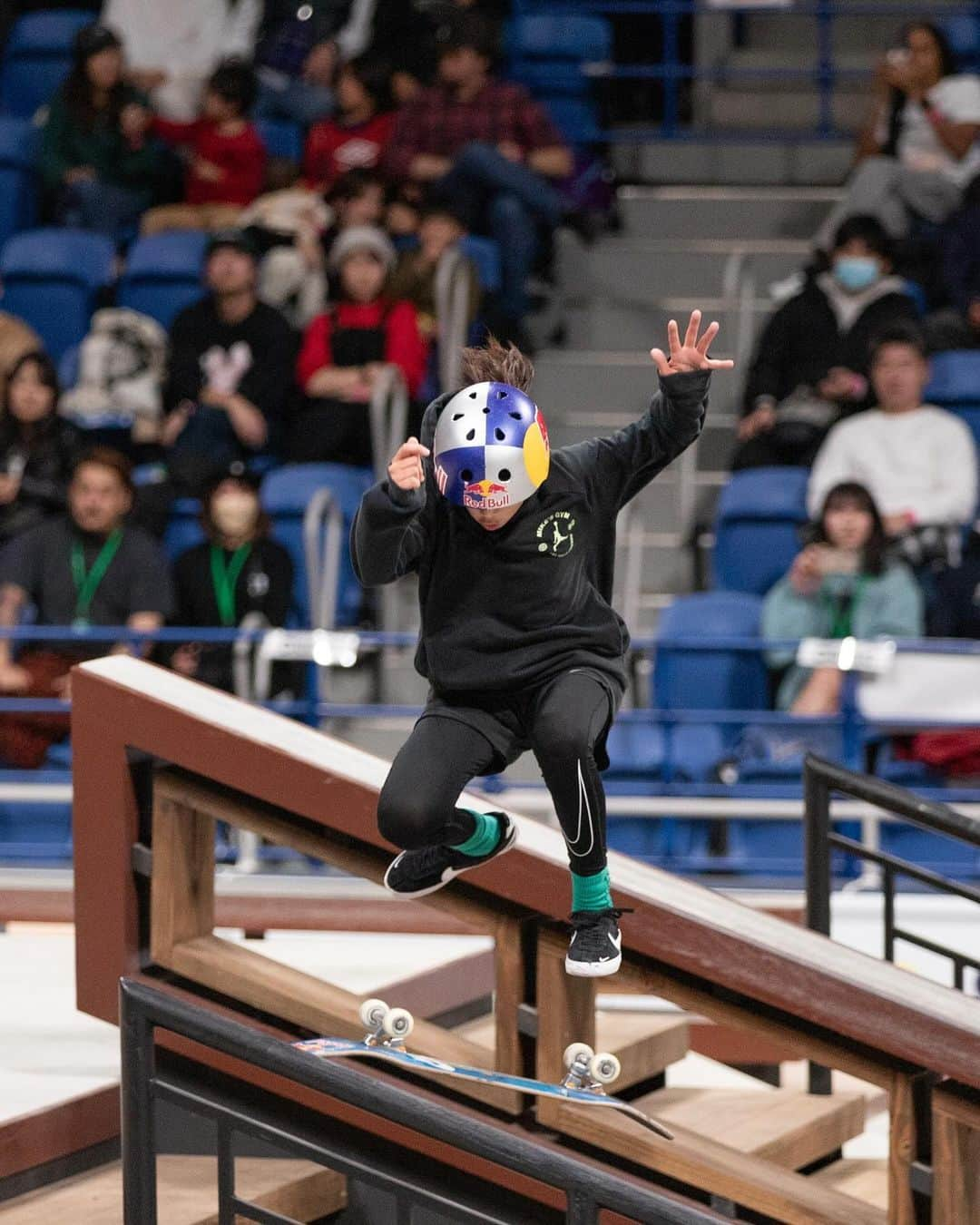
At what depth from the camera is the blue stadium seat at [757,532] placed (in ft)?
24.1

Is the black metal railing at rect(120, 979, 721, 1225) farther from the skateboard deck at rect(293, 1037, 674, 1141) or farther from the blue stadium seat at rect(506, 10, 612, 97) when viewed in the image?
the blue stadium seat at rect(506, 10, 612, 97)

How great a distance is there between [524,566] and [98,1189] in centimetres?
134

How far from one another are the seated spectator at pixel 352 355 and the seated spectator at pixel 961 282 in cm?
188

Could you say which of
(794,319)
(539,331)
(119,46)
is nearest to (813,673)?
(794,319)

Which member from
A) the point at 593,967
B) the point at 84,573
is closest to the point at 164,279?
the point at 84,573

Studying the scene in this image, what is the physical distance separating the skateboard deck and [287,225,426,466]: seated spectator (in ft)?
14.5

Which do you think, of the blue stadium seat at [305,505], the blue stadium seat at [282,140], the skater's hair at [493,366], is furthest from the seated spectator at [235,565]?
the skater's hair at [493,366]

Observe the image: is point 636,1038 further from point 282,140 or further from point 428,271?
point 282,140

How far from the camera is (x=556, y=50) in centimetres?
937

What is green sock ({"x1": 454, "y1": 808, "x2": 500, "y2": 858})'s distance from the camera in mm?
3398

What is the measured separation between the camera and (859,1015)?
11.9 ft

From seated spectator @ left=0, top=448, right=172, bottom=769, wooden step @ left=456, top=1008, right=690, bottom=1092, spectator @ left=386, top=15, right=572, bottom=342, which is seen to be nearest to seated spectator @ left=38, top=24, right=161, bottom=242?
spectator @ left=386, top=15, right=572, bottom=342

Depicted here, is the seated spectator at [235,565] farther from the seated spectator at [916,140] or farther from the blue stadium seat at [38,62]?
the blue stadium seat at [38,62]

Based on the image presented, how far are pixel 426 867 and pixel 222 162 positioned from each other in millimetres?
6146
